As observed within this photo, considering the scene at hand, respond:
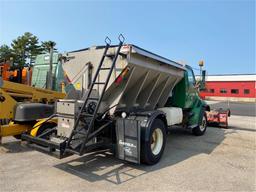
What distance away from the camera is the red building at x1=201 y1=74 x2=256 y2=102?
46125 millimetres

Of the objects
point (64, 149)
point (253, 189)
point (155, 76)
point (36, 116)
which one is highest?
point (155, 76)

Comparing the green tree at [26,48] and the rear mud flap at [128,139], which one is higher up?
the green tree at [26,48]

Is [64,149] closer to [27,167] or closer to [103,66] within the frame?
[27,167]

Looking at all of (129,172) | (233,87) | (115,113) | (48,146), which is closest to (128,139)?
(129,172)

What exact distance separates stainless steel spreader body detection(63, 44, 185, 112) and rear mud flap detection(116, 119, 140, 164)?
1.67ft

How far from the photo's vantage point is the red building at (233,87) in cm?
4612

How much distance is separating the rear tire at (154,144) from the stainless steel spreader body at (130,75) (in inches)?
33.3

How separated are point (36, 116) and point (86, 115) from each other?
2172 millimetres

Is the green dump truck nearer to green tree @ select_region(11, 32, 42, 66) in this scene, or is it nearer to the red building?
green tree @ select_region(11, 32, 42, 66)

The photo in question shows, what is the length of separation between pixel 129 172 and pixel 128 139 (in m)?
0.65

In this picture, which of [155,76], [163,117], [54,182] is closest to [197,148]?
[163,117]

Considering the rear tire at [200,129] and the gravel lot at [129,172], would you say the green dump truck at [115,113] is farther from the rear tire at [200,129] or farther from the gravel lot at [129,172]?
the rear tire at [200,129]

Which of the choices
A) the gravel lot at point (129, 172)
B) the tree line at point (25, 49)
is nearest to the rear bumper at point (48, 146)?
the gravel lot at point (129, 172)

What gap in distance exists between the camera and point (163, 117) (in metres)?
5.39
